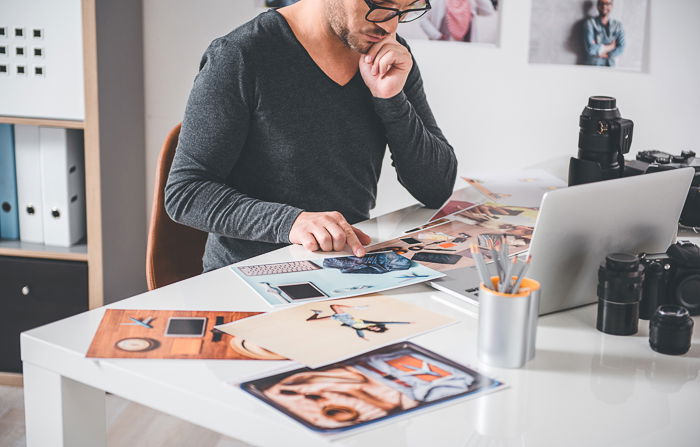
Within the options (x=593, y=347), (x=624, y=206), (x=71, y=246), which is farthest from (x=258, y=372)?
(x=71, y=246)

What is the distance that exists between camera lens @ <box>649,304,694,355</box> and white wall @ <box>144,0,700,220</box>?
1493mm

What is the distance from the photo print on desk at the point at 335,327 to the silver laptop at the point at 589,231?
0.11 meters

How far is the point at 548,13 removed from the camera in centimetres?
238

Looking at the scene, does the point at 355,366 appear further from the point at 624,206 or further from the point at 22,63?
the point at 22,63

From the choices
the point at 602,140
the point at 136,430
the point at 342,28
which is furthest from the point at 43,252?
the point at 602,140

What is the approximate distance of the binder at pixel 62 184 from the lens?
2219 mm

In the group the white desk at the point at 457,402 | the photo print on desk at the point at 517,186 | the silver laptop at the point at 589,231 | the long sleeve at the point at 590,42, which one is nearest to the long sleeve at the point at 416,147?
the photo print on desk at the point at 517,186

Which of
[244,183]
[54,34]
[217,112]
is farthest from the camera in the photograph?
[54,34]

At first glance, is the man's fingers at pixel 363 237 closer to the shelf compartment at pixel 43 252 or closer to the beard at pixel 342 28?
the beard at pixel 342 28

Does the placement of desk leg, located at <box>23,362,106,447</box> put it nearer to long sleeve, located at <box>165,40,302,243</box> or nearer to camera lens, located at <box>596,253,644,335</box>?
long sleeve, located at <box>165,40,302,243</box>

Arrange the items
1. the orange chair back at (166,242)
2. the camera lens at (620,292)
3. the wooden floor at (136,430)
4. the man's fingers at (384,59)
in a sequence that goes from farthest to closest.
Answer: the wooden floor at (136,430)
the orange chair back at (166,242)
the man's fingers at (384,59)
the camera lens at (620,292)

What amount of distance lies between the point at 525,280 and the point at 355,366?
239 mm

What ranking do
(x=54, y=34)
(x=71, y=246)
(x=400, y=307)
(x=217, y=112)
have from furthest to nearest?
(x=71, y=246), (x=54, y=34), (x=217, y=112), (x=400, y=307)

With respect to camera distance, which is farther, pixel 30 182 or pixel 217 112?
pixel 30 182
